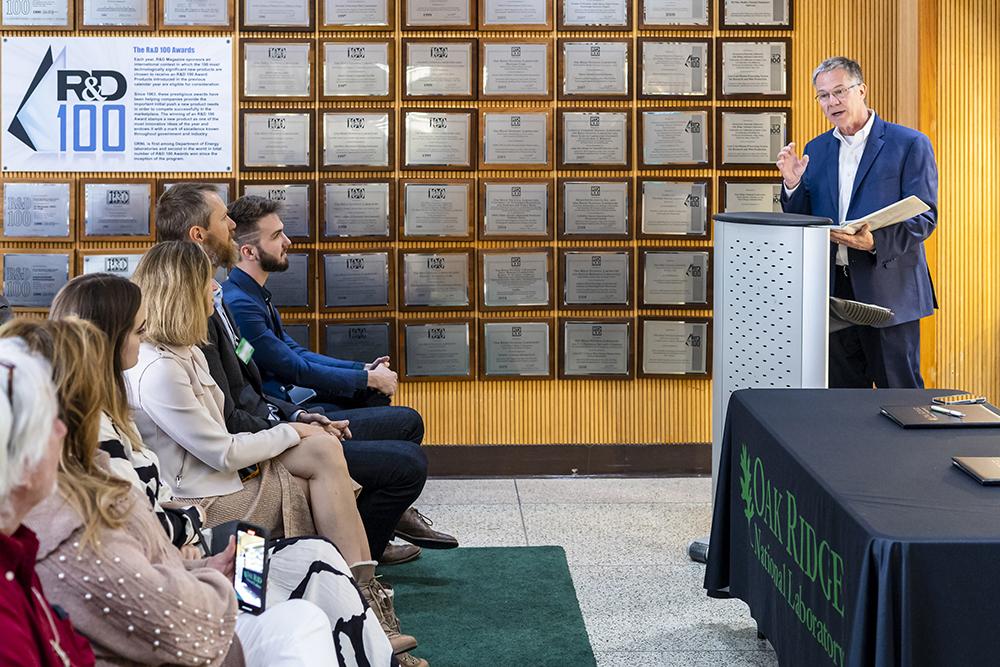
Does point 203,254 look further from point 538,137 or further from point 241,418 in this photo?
point 538,137

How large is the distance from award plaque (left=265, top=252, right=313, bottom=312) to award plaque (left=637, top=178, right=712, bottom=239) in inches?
61.0

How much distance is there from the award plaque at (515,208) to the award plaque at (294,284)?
818mm

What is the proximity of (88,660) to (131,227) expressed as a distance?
13.7 ft

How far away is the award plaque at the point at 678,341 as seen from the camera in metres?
5.70

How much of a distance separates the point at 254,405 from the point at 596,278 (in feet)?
7.51

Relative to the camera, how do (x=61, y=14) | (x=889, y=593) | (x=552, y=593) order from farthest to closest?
(x=61, y=14) → (x=552, y=593) → (x=889, y=593)

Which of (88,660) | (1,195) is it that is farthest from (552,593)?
(1,195)

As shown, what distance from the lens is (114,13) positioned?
18.0ft

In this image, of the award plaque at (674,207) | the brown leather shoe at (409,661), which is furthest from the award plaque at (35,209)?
the brown leather shoe at (409,661)

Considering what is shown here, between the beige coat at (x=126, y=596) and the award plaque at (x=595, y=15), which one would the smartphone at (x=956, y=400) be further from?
the award plaque at (x=595, y=15)

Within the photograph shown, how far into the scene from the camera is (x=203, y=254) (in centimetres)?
328

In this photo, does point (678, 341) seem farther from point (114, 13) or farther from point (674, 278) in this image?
point (114, 13)

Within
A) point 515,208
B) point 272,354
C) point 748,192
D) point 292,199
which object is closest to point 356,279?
point 292,199

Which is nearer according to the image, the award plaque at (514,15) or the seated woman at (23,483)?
the seated woman at (23,483)
